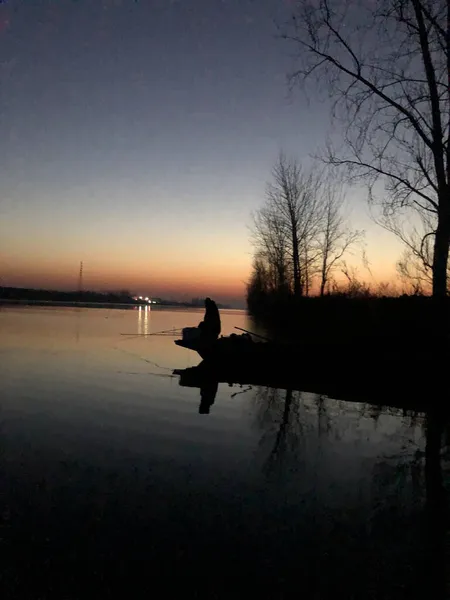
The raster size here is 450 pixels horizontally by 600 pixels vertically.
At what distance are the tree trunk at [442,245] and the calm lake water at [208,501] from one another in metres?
4.72

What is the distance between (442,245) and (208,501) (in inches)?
432

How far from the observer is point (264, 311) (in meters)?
55.2

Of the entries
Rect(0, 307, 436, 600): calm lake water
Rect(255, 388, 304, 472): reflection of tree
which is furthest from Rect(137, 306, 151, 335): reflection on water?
Rect(0, 307, 436, 600): calm lake water

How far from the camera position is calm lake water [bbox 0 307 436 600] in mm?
4070

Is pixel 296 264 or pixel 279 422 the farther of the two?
pixel 296 264

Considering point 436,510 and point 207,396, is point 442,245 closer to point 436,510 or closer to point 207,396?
point 207,396

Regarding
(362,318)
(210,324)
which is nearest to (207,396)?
(210,324)

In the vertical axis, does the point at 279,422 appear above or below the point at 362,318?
below

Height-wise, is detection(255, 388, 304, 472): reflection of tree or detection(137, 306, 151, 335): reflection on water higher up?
detection(137, 306, 151, 335): reflection on water

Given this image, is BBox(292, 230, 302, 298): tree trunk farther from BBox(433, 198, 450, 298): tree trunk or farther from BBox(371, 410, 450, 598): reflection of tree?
BBox(371, 410, 450, 598): reflection of tree

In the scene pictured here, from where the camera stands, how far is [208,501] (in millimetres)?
5680

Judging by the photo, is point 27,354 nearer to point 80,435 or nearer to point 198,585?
point 80,435

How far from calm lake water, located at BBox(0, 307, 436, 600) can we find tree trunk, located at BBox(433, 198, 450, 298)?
4.72 meters

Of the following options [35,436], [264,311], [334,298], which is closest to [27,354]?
[35,436]
